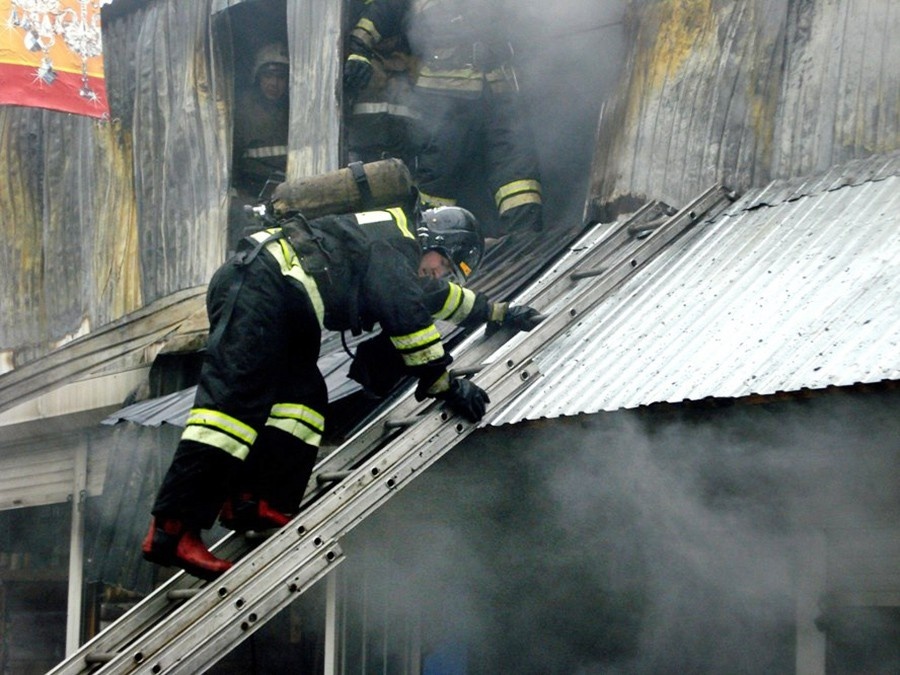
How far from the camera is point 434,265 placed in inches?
253

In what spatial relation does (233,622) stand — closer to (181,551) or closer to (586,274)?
(181,551)

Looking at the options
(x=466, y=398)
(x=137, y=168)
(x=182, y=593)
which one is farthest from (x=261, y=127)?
(x=182, y=593)

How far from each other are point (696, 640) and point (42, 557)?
22.8 feet

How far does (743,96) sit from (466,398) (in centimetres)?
267

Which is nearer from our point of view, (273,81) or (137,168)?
(273,81)

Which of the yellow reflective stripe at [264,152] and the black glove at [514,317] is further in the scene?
the yellow reflective stripe at [264,152]

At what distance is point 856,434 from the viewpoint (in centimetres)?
491

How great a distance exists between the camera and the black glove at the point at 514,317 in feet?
21.1

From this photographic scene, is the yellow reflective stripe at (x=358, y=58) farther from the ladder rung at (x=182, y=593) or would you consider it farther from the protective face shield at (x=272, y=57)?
the ladder rung at (x=182, y=593)

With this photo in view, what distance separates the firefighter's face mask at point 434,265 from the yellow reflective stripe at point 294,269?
3.21ft

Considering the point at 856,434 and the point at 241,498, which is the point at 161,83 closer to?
the point at 241,498

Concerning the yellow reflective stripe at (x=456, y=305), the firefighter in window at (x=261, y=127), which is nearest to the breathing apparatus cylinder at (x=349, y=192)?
the yellow reflective stripe at (x=456, y=305)

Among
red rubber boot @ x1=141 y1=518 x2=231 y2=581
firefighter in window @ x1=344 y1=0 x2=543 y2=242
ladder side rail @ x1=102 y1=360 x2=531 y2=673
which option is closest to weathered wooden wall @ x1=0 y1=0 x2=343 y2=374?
firefighter in window @ x1=344 y1=0 x2=543 y2=242

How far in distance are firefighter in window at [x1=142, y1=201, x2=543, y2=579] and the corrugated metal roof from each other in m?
0.62
